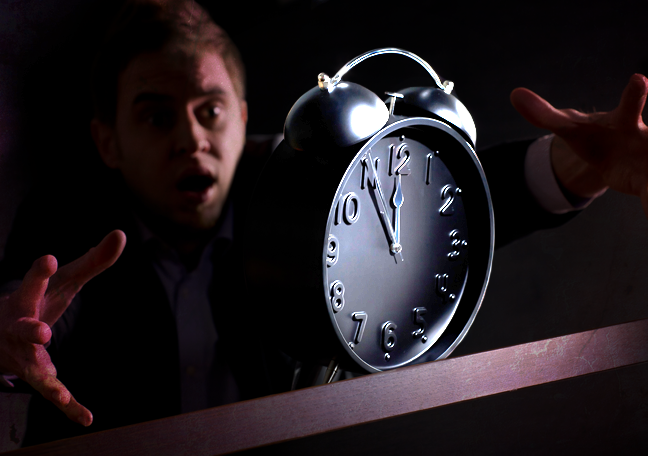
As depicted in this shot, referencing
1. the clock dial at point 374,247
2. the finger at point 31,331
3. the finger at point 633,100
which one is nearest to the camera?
the finger at point 31,331

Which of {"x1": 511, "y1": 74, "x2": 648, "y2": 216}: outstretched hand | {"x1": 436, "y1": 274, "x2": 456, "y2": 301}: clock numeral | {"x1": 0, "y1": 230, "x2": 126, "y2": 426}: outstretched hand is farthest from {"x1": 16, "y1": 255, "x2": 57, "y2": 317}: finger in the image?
{"x1": 511, "y1": 74, "x2": 648, "y2": 216}: outstretched hand

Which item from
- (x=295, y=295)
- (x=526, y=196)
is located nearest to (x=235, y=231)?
(x=295, y=295)

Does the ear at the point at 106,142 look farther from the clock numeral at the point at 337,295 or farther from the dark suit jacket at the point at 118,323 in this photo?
the clock numeral at the point at 337,295

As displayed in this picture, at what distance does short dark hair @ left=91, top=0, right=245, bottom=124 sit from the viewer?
2.30ft

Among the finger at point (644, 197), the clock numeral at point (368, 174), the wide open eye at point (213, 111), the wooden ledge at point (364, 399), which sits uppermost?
the wide open eye at point (213, 111)

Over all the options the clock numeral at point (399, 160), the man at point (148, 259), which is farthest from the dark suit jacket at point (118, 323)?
the clock numeral at point (399, 160)

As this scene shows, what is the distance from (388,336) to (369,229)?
18 centimetres

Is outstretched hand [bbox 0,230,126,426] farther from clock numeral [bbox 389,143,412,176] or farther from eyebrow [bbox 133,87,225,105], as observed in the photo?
clock numeral [bbox 389,143,412,176]

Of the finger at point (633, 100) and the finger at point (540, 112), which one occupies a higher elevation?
the finger at point (633, 100)

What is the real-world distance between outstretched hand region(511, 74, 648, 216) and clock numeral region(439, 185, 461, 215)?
0.28 metres

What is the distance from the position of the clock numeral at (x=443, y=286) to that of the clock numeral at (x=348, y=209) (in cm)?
22

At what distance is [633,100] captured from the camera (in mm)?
946

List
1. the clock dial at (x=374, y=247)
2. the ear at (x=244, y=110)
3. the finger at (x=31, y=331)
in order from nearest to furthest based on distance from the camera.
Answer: the finger at (x=31, y=331) < the clock dial at (x=374, y=247) < the ear at (x=244, y=110)

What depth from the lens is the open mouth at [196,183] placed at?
785 millimetres
